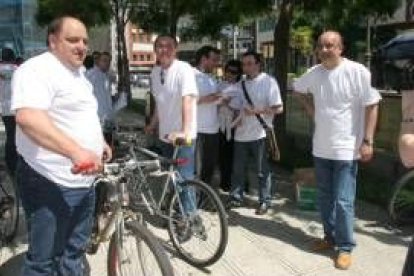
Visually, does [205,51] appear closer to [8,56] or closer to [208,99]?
[208,99]

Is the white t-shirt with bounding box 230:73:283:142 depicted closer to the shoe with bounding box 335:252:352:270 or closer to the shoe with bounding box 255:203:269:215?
the shoe with bounding box 255:203:269:215

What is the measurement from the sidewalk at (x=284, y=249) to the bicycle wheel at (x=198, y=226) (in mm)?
114

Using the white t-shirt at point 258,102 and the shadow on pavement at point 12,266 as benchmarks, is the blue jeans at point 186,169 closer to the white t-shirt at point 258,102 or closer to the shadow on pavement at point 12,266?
the white t-shirt at point 258,102

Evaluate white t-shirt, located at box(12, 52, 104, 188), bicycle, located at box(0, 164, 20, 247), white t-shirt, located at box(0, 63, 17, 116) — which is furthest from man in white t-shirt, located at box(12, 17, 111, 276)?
white t-shirt, located at box(0, 63, 17, 116)

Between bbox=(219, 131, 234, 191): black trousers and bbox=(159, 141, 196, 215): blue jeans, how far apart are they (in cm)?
188

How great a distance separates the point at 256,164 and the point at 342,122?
6.29 ft

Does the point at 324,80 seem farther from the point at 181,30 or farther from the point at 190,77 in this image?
the point at 181,30

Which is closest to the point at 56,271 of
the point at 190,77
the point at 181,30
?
the point at 190,77

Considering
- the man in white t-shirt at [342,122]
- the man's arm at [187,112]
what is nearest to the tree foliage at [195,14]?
the man's arm at [187,112]

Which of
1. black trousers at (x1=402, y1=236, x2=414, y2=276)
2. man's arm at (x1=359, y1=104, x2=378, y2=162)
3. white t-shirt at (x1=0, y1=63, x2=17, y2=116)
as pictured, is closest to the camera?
black trousers at (x1=402, y1=236, x2=414, y2=276)

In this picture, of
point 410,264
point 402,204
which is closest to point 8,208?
point 402,204

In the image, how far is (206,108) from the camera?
24.0ft

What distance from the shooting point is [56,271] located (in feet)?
13.2

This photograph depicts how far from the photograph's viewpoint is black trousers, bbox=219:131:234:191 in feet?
26.8
